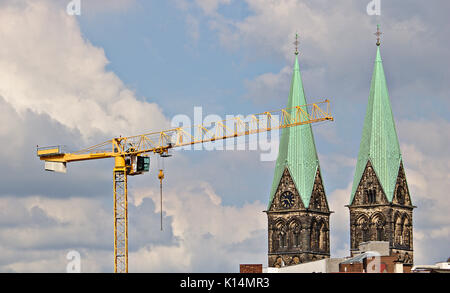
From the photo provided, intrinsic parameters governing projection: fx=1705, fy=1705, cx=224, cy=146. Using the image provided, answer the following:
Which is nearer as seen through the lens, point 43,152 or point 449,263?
point 449,263

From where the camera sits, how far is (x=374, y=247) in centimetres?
18900
